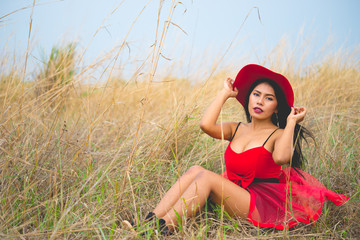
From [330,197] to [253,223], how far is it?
52 cm

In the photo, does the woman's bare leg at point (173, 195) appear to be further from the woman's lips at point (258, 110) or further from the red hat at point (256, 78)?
the red hat at point (256, 78)

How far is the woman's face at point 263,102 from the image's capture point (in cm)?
193

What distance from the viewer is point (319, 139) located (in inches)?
121

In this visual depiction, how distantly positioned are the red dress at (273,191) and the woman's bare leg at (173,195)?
0.93 ft

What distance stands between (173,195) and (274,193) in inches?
24.7

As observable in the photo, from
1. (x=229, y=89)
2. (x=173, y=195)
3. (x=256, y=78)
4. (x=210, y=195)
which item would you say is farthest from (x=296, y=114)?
(x=173, y=195)

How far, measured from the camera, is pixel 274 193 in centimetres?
192

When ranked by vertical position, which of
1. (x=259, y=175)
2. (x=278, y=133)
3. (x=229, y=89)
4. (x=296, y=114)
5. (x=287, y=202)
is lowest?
(x=287, y=202)

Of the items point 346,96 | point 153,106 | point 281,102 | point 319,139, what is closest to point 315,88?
point 346,96

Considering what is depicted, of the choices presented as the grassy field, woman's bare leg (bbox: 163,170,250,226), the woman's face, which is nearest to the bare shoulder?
the woman's face

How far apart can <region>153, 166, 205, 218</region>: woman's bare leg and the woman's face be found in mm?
502

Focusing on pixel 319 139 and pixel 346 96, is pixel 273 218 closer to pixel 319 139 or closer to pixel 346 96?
pixel 319 139

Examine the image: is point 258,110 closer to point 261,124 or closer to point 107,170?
point 261,124

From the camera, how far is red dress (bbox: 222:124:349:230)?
183 centimetres
